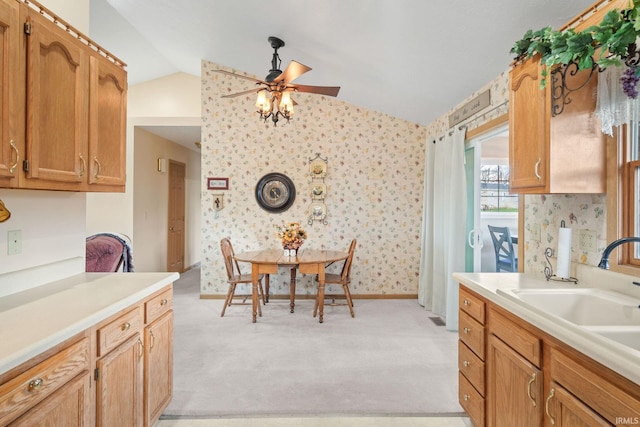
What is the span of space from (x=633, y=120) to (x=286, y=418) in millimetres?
2439

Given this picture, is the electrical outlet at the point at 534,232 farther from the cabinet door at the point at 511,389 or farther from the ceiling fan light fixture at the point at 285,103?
the ceiling fan light fixture at the point at 285,103

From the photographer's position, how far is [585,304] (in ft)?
5.21

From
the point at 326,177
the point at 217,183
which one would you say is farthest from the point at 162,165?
the point at 326,177

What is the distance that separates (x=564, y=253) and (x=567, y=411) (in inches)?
40.5

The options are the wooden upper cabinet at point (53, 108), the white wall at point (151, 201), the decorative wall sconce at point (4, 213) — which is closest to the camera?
the wooden upper cabinet at point (53, 108)

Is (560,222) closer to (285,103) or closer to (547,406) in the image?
(547,406)

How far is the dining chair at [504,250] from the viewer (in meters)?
4.39

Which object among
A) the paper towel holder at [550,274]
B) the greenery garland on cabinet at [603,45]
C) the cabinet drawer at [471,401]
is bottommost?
the cabinet drawer at [471,401]

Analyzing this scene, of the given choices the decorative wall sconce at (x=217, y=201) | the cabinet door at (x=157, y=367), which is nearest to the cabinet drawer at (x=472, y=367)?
the cabinet door at (x=157, y=367)

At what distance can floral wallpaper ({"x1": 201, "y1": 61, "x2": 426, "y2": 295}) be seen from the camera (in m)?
4.64

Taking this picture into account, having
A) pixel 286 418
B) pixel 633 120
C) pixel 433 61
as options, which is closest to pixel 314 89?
pixel 433 61

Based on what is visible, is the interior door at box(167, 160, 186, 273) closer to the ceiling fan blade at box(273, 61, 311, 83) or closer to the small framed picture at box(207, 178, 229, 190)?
the small framed picture at box(207, 178, 229, 190)

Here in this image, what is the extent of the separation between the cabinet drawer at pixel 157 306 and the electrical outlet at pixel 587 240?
248 centimetres

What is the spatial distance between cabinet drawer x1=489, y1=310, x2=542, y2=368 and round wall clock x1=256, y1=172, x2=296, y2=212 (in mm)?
3343
